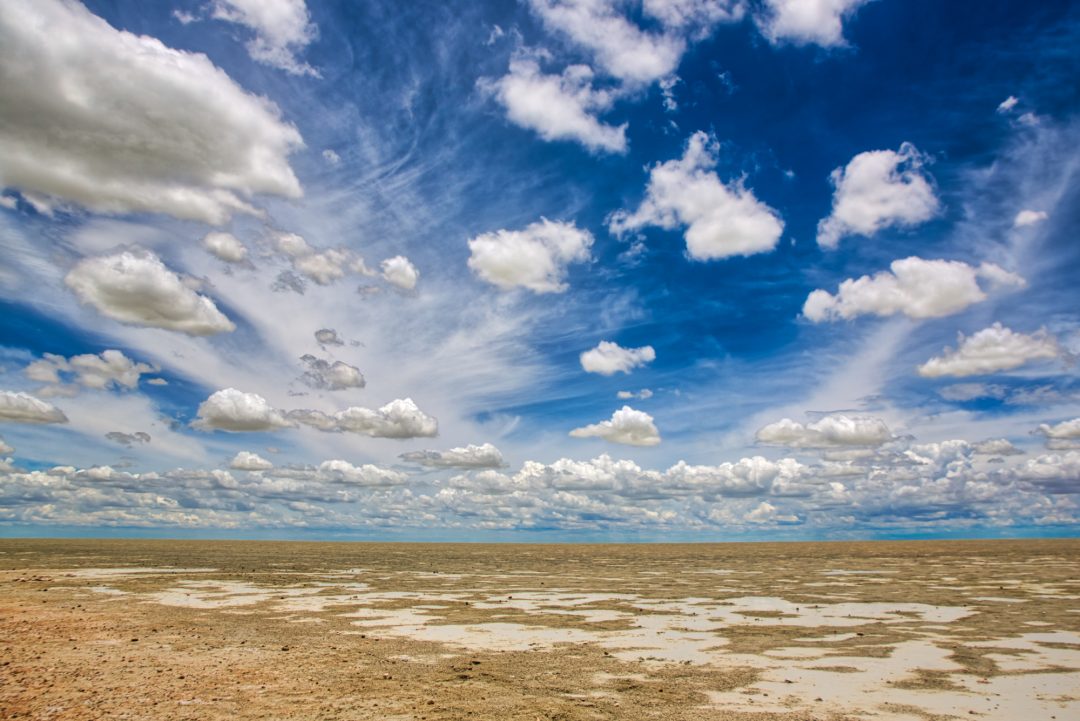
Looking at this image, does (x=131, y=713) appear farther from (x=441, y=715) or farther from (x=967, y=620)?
(x=967, y=620)

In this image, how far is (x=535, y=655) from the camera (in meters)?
15.4

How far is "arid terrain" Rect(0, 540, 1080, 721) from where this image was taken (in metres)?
10.8

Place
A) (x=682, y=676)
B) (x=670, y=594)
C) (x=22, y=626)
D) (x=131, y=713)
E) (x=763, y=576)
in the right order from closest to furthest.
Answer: (x=131, y=713)
(x=682, y=676)
(x=22, y=626)
(x=670, y=594)
(x=763, y=576)

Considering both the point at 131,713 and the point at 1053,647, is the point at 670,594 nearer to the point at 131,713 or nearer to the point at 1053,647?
the point at 1053,647

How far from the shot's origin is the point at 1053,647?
16000 mm

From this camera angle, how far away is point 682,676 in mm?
13203

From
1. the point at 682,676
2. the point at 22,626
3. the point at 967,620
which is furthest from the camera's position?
the point at 967,620

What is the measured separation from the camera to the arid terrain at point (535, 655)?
35.3 feet

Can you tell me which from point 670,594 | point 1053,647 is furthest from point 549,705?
point 670,594

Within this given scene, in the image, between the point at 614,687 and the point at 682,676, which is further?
the point at 682,676

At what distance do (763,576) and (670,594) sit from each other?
1493 centimetres

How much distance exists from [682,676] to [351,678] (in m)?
6.47

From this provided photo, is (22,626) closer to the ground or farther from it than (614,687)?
farther from it

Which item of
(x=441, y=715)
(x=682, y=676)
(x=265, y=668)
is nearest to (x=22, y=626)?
(x=265, y=668)
